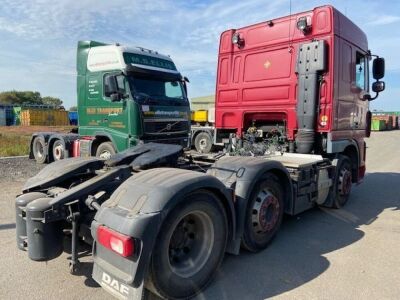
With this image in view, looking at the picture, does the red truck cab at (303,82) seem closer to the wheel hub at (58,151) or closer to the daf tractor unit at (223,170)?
the daf tractor unit at (223,170)

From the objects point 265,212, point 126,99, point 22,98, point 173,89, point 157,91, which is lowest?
point 265,212

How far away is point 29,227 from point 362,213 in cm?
525

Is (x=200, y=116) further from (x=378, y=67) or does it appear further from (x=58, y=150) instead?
(x=378, y=67)

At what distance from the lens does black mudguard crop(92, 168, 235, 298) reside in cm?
263

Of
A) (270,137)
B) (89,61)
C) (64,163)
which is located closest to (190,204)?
(64,163)

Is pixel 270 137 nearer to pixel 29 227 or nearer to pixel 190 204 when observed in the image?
pixel 190 204

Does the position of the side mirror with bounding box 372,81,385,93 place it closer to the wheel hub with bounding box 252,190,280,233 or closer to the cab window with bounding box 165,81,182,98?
the wheel hub with bounding box 252,190,280,233

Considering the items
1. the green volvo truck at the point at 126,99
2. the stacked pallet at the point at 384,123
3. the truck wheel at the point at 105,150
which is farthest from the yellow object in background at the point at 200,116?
the stacked pallet at the point at 384,123

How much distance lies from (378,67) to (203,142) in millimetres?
11242

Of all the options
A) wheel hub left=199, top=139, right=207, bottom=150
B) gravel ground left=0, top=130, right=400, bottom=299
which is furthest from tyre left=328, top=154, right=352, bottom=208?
wheel hub left=199, top=139, right=207, bottom=150

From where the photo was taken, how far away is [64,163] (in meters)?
4.15

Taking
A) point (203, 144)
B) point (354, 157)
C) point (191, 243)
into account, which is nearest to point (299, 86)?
point (354, 157)

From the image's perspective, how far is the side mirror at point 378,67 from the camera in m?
6.73

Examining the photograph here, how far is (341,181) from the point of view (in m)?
6.15
